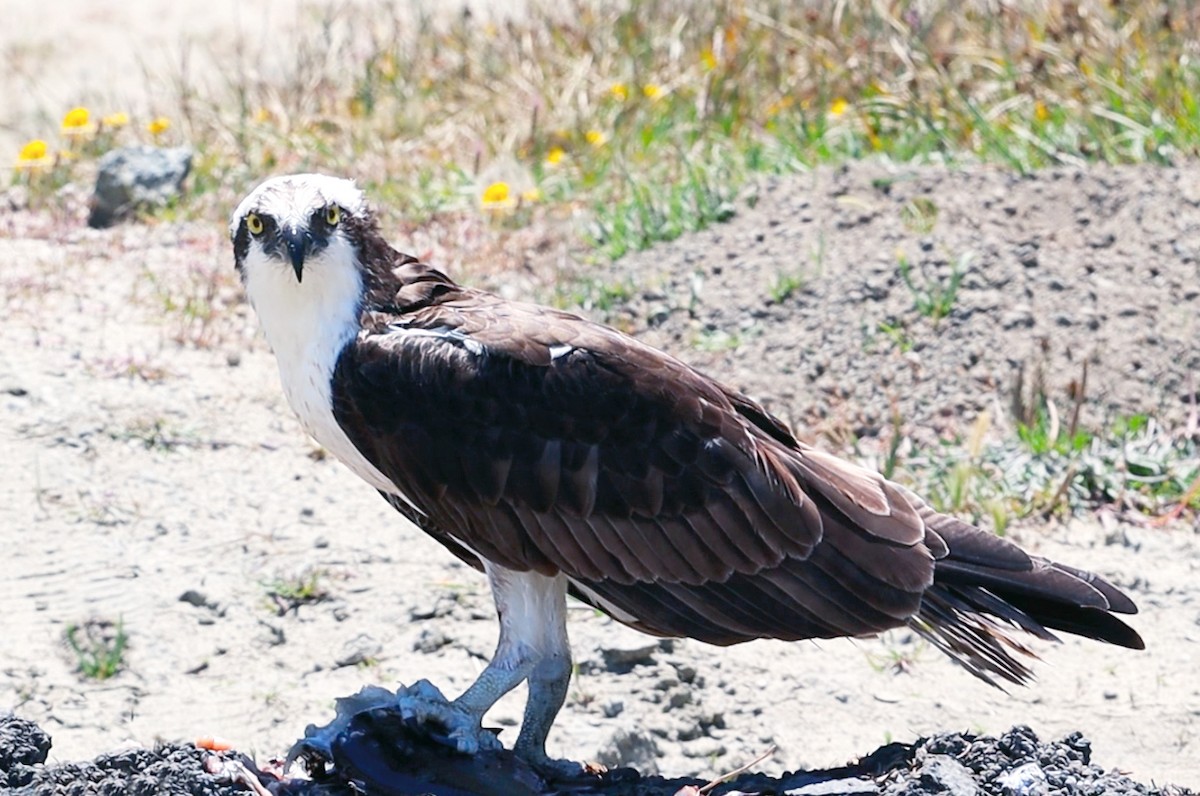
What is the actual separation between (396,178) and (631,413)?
16.3ft

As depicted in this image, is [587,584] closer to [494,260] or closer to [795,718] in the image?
[795,718]

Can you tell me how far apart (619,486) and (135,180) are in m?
5.01

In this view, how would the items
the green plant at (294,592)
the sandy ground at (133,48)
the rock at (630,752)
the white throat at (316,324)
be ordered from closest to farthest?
1. the white throat at (316,324)
2. the rock at (630,752)
3. the green plant at (294,592)
4. the sandy ground at (133,48)

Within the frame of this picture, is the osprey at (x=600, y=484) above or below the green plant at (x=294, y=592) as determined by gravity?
above

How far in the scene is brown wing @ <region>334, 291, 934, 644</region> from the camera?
14.3 ft

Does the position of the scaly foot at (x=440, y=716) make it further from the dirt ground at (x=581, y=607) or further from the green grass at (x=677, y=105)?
the green grass at (x=677, y=105)

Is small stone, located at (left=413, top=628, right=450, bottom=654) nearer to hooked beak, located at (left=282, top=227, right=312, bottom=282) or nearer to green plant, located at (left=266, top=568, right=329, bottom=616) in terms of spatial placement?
green plant, located at (left=266, top=568, right=329, bottom=616)

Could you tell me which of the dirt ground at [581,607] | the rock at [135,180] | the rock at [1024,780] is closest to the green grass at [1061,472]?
the dirt ground at [581,607]

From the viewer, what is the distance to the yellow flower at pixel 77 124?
935 centimetres

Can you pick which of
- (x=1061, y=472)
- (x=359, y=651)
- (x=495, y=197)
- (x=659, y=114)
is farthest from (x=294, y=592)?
(x=659, y=114)

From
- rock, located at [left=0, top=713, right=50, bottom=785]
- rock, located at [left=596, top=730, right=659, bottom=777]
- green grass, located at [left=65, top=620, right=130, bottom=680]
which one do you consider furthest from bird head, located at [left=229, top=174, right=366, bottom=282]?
rock, located at [left=596, top=730, right=659, bottom=777]

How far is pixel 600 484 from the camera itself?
4410 millimetres

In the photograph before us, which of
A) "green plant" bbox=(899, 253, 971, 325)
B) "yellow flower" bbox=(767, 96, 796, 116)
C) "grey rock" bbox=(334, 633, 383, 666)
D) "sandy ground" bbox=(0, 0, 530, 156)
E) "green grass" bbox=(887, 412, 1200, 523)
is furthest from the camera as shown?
"sandy ground" bbox=(0, 0, 530, 156)

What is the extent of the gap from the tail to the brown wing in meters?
0.08
